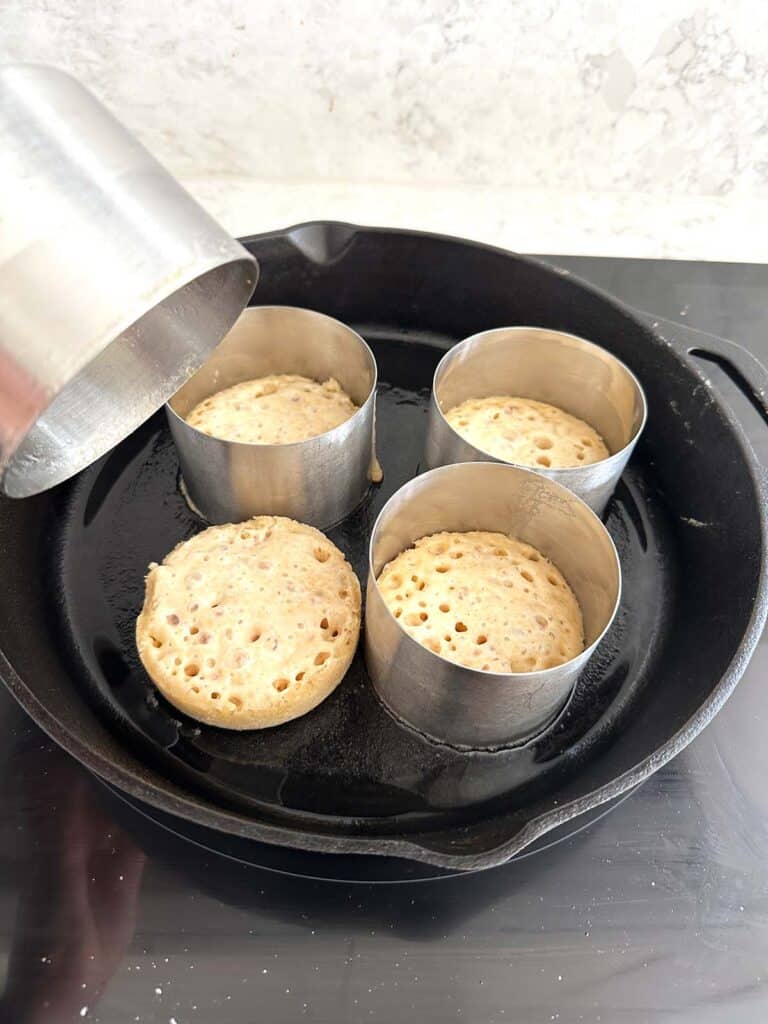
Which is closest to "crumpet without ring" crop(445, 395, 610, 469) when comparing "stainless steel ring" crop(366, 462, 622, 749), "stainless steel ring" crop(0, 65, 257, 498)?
"stainless steel ring" crop(366, 462, 622, 749)

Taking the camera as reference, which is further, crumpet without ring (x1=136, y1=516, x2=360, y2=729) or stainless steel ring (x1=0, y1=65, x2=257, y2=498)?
crumpet without ring (x1=136, y1=516, x2=360, y2=729)

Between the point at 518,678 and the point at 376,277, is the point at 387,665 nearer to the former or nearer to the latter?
the point at 518,678

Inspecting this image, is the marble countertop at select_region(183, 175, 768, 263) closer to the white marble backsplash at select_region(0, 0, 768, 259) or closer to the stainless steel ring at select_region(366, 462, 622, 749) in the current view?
the white marble backsplash at select_region(0, 0, 768, 259)

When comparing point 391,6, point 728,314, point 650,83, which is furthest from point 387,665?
point 650,83

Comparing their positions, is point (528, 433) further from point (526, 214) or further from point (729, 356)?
point (526, 214)

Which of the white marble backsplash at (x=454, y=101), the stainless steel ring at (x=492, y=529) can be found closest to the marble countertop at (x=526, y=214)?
the white marble backsplash at (x=454, y=101)

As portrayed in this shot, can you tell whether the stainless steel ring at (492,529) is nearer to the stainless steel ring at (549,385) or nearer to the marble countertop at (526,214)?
the stainless steel ring at (549,385)
